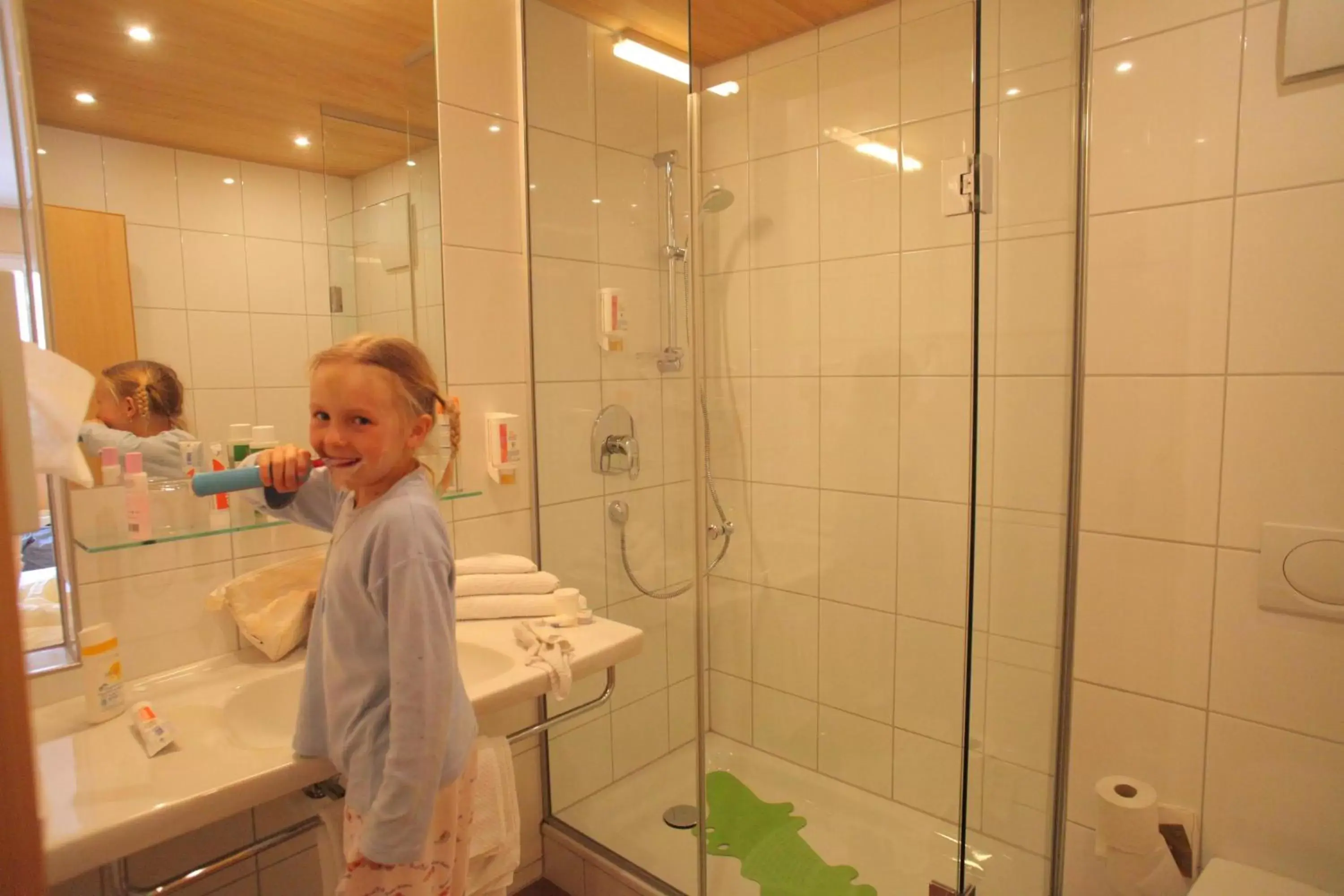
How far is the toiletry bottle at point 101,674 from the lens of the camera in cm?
115

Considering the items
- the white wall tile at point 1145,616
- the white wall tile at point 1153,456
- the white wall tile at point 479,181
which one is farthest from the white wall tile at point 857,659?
the white wall tile at point 479,181

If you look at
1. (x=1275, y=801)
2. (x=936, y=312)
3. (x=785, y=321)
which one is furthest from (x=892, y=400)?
(x=1275, y=801)

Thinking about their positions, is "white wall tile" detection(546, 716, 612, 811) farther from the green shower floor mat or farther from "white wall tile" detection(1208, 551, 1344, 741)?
"white wall tile" detection(1208, 551, 1344, 741)

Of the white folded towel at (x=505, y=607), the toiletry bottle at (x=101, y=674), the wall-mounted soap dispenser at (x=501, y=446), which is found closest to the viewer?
the toiletry bottle at (x=101, y=674)

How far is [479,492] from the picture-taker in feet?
5.76

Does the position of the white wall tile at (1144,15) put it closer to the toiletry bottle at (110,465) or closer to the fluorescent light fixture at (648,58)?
the fluorescent light fixture at (648,58)

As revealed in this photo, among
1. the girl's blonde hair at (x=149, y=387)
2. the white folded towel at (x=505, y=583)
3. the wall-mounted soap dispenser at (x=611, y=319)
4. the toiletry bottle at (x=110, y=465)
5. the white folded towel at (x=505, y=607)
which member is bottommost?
the white folded towel at (x=505, y=607)

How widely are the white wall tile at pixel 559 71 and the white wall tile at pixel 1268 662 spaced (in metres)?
1.86

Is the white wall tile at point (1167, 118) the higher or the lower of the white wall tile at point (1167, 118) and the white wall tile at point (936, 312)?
the higher

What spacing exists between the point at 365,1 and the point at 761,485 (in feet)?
4.78

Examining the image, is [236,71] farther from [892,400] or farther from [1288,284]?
[1288,284]

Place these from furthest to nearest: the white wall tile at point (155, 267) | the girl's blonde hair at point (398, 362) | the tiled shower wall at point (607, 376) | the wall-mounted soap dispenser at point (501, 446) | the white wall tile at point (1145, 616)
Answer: the tiled shower wall at point (607, 376)
the wall-mounted soap dispenser at point (501, 446)
the white wall tile at point (1145, 616)
the white wall tile at point (155, 267)
the girl's blonde hair at point (398, 362)

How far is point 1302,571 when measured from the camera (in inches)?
53.8

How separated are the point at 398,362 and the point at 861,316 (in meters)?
1.15
